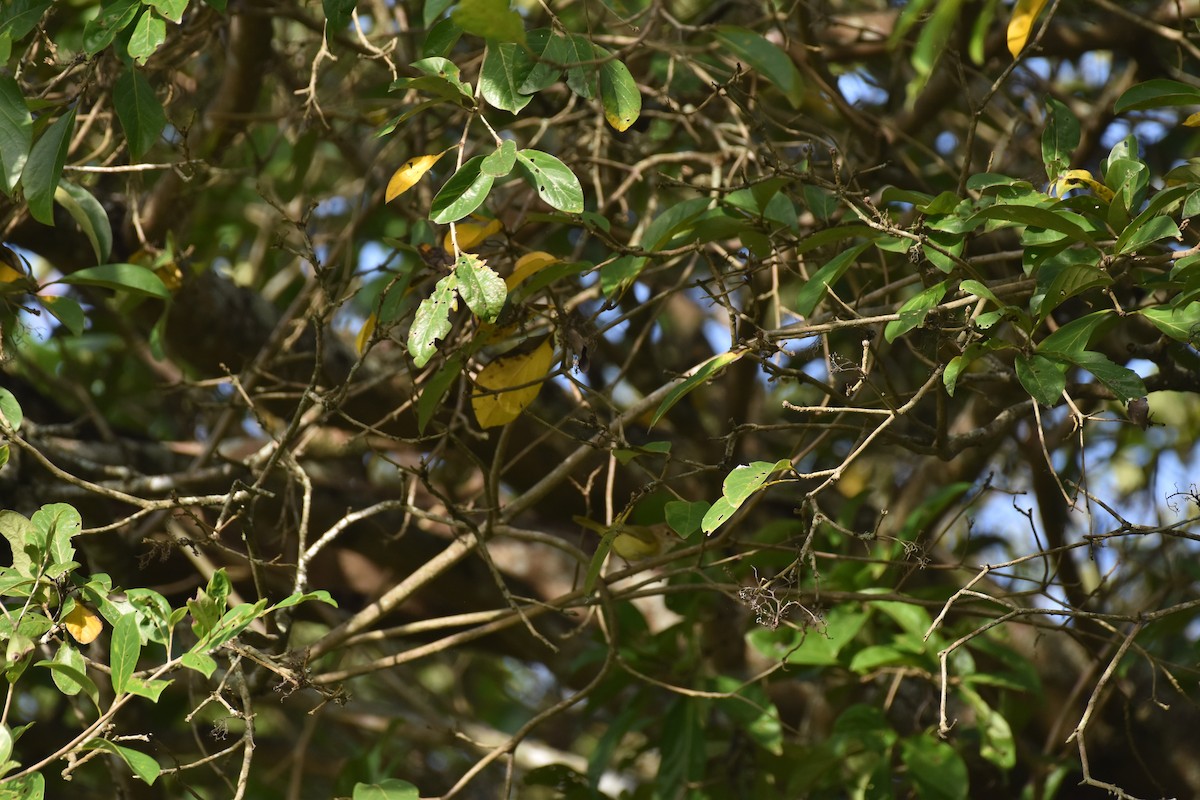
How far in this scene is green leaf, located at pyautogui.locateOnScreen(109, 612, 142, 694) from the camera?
1.01m

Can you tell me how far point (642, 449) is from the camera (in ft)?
3.78

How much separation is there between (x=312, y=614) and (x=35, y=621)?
95 cm

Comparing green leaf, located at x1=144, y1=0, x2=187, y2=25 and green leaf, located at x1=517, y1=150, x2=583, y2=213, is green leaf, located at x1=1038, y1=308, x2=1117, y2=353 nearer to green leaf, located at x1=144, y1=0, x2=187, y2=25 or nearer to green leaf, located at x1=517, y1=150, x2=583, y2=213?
green leaf, located at x1=517, y1=150, x2=583, y2=213

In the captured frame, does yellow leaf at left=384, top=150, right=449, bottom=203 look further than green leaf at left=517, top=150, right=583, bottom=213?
Yes

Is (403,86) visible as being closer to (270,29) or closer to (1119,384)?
(1119,384)

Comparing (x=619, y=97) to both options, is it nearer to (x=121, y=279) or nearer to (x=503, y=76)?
(x=503, y=76)

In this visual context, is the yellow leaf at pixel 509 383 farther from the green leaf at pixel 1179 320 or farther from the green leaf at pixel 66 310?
the green leaf at pixel 1179 320

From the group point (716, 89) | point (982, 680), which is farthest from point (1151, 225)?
point (982, 680)

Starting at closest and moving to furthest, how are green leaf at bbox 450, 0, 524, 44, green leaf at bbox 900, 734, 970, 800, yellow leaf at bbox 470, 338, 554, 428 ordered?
green leaf at bbox 450, 0, 524, 44, yellow leaf at bbox 470, 338, 554, 428, green leaf at bbox 900, 734, 970, 800

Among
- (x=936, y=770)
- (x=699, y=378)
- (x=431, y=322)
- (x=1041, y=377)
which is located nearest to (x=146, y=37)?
(x=431, y=322)

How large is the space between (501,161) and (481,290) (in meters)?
0.12

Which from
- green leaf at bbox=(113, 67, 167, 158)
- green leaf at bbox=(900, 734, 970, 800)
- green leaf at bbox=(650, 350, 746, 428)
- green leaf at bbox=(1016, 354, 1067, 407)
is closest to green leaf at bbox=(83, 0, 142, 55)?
green leaf at bbox=(113, 67, 167, 158)

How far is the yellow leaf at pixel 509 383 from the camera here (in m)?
1.28

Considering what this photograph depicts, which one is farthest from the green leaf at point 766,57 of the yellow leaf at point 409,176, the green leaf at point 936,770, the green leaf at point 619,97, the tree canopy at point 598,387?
the green leaf at point 936,770
